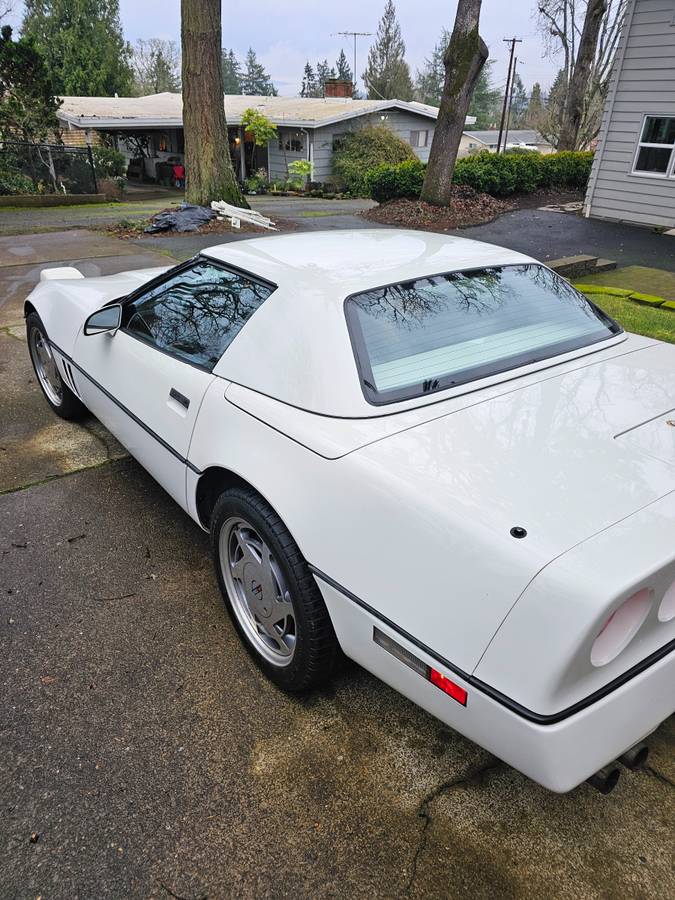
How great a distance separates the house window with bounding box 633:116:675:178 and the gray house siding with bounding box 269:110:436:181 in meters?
17.2

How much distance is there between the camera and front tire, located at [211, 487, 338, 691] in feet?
6.41

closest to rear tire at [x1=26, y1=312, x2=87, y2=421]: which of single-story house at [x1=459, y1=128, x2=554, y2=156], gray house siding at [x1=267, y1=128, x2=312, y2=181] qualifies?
gray house siding at [x1=267, y1=128, x2=312, y2=181]

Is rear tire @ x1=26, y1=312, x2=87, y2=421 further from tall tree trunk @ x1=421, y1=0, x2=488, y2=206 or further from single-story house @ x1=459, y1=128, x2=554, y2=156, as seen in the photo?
single-story house @ x1=459, y1=128, x2=554, y2=156

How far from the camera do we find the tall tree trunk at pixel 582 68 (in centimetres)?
2050

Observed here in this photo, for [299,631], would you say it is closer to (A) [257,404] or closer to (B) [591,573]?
(A) [257,404]

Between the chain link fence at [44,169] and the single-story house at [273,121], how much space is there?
661 cm

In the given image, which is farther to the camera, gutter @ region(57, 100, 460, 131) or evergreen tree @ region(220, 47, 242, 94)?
evergreen tree @ region(220, 47, 242, 94)

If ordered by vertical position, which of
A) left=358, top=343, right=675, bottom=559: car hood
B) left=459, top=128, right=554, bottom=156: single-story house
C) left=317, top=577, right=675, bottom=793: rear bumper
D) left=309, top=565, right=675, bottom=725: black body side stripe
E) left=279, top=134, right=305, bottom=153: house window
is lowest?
left=317, top=577, right=675, bottom=793: rear bumper

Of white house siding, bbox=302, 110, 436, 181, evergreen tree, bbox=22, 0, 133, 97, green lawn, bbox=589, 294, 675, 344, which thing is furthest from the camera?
evergreen tree, bbox=22, 0, 133, 97

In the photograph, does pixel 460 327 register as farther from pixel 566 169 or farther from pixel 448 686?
pixel 566 169

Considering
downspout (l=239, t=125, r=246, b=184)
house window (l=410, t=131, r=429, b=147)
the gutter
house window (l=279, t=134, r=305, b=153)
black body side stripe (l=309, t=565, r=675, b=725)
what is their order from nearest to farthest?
black body side stripe (l=309, t=565, r=675, b=725) → the gutter → house window (l=279, t=134, r=305, b=153) → downspout (l=239, t=125, r=246, b=184) → house window (l=410, t=131, r=429, b=147)

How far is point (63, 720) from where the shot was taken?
2094 millimetres

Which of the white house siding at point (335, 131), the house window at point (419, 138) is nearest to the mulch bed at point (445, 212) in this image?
the white house siding at point (335, 131)

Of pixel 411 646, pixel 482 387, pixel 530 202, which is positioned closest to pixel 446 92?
pixel 530 202
